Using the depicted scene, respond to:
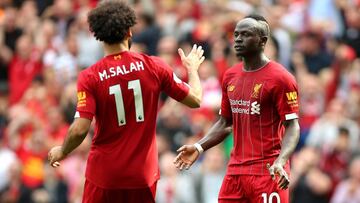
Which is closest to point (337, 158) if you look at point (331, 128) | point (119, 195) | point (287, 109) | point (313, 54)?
point (331, 128)

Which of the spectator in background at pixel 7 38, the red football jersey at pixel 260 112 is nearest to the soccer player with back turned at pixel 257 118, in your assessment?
the red football jersey at pixel 260 112

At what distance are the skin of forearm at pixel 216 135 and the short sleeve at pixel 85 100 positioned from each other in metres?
1.19

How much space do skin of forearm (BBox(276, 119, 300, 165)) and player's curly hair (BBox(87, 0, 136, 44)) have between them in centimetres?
163

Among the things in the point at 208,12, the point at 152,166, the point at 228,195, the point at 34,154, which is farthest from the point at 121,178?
the point at 208,12

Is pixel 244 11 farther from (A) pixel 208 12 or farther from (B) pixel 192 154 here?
(B) pixel 192 154

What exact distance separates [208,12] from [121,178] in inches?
381

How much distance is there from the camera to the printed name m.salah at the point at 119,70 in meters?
10.5

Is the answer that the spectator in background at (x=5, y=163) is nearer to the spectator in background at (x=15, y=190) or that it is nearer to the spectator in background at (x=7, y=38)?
the spectator in background at (x=15, y=190)

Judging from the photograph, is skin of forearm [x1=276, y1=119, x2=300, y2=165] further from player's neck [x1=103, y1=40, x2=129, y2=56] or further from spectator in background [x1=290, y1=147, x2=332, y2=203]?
spectator in background [x1=290, y1=147, x2=332, y2=203]

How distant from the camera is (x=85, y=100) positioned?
1044 cm

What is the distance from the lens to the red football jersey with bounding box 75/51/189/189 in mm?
10492

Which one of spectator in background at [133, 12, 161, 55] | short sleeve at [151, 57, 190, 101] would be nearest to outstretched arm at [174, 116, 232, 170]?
short sleeve at [151, 57, 190, 101]

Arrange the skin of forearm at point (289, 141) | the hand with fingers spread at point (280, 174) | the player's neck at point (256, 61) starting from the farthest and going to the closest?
the player's neck at point (256, 61) < the skin of forearm at point (289, 141) < the hand with fingers spread at point (280, 174)

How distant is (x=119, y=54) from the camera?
→ 34.8ft
